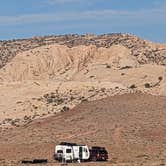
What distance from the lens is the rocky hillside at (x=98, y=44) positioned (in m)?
124

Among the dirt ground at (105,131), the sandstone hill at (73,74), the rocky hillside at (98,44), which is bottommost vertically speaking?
the dirt ground at (105,131)

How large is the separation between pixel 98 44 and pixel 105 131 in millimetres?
67172

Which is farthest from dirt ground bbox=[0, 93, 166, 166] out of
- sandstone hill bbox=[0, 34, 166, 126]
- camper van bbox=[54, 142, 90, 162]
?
sandstone hill bbox=[0, 34, 166, 126]

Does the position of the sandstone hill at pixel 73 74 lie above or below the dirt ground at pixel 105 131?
above

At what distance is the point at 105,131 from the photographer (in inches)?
2648

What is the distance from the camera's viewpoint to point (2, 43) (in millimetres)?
149625

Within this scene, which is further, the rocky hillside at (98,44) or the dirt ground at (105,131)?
the rocky hillside at (98,44)

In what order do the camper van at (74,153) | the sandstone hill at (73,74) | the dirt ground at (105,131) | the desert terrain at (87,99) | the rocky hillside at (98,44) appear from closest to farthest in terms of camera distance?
the camper van at (74,153) → the dirt ground at (105,131) → the desert terrain at (87,99) → the sandstone hill at (73,74) → the rocky hillside at (98,44)

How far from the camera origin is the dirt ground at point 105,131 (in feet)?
192

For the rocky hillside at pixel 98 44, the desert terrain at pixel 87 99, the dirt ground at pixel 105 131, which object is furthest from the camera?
the rocky hillside at pixel 98 44

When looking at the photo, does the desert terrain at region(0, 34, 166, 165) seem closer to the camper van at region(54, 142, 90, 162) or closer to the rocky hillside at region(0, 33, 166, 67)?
the rocky hillside at region(0, 33, 166, 67)

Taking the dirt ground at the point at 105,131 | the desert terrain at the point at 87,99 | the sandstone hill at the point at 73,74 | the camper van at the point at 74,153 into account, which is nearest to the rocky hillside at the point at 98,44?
the sandstone hill at the point at 73,74

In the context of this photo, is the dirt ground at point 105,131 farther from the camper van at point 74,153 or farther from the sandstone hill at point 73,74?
the sandstone hill at point 73,74

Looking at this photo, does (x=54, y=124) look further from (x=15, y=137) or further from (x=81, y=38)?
(x=81, y=38)
